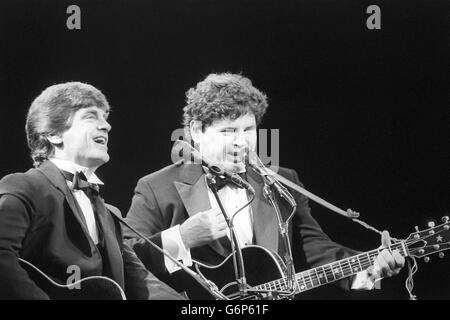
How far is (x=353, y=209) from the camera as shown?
387 cm

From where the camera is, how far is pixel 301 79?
13.4ft

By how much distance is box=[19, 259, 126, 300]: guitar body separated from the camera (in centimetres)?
332

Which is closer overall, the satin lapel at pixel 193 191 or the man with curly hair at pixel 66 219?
the man with curly hair at pixel 66 219

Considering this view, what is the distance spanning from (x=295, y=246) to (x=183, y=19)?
4.62 feet

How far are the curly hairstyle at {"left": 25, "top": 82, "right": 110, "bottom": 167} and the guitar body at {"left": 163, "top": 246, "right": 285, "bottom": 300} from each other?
0.91 metres

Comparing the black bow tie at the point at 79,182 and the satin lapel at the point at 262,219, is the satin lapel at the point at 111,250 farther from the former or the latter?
the satin lapel at the point at 262,219

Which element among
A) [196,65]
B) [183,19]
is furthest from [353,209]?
[183,19]

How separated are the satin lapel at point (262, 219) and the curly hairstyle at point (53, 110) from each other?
86 centimetres

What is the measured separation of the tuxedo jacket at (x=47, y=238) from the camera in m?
3.28

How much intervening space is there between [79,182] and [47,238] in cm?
31

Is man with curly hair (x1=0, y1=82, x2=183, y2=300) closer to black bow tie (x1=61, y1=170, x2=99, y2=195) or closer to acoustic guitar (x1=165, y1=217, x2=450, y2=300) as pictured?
black bow tie (x1=61, y1=170, x2=99, y2=195)

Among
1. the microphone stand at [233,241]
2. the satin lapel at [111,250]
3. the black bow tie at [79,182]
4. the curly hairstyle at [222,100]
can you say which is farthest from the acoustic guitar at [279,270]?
the curly hairstyle at [222,100]

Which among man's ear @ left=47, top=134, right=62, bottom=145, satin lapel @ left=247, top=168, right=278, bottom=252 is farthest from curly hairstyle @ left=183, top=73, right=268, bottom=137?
man's ear @ left=47, top=134, right=62, bottom=145
